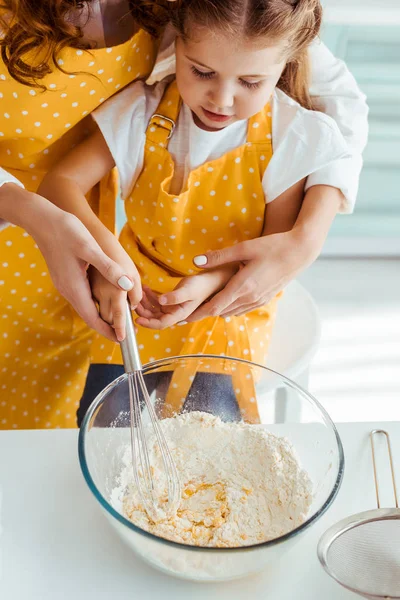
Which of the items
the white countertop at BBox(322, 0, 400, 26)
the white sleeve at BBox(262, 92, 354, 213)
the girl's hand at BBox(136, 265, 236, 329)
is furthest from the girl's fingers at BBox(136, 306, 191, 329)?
the white countertop at BBox(322, 0, 400, 26)

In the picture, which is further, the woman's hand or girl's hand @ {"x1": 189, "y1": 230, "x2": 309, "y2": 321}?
girl's hand @ {"x1": 189, "y1": 230, "x2": 309, "y2": 321}

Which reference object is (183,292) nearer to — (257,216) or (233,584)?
(257,216)

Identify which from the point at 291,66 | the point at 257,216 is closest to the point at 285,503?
the point at 257,216

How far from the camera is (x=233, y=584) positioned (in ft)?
2.14

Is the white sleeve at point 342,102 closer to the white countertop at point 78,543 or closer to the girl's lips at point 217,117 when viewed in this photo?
the girl's lips at point 217,117

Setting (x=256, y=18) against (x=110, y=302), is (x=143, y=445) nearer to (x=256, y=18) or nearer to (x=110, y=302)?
(x=110, y=302)

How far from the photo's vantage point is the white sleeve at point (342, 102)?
1.06m

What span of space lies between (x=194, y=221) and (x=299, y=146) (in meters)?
0.19

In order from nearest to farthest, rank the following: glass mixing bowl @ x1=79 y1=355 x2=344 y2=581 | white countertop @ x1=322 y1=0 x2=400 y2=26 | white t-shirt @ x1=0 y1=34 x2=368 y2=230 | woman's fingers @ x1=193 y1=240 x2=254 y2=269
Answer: glass mixing bowl @ x1=79 y1=355 x2=344 y2=581 → woman's fingers @ x1=193 y1=240 x2=254 y2=269 → white t-shirt @ x1=0 y1=34 x2=368 y2=230 → white countertop @ x1=322 y1=0 x2=400 y2=26

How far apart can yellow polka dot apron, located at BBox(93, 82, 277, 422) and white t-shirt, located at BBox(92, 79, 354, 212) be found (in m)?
0.01

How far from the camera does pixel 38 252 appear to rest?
3.66ft

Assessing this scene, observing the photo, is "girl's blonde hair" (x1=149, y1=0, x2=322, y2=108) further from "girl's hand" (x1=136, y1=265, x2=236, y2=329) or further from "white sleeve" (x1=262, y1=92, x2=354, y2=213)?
"girl's hand" (x1=136, y1=265, x2=236, y2=329)

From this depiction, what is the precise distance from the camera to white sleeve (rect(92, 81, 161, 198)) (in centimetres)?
101

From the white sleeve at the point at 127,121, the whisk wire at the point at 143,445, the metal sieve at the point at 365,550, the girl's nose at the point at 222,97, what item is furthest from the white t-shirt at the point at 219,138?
the metal sieve at the point at 365,550
